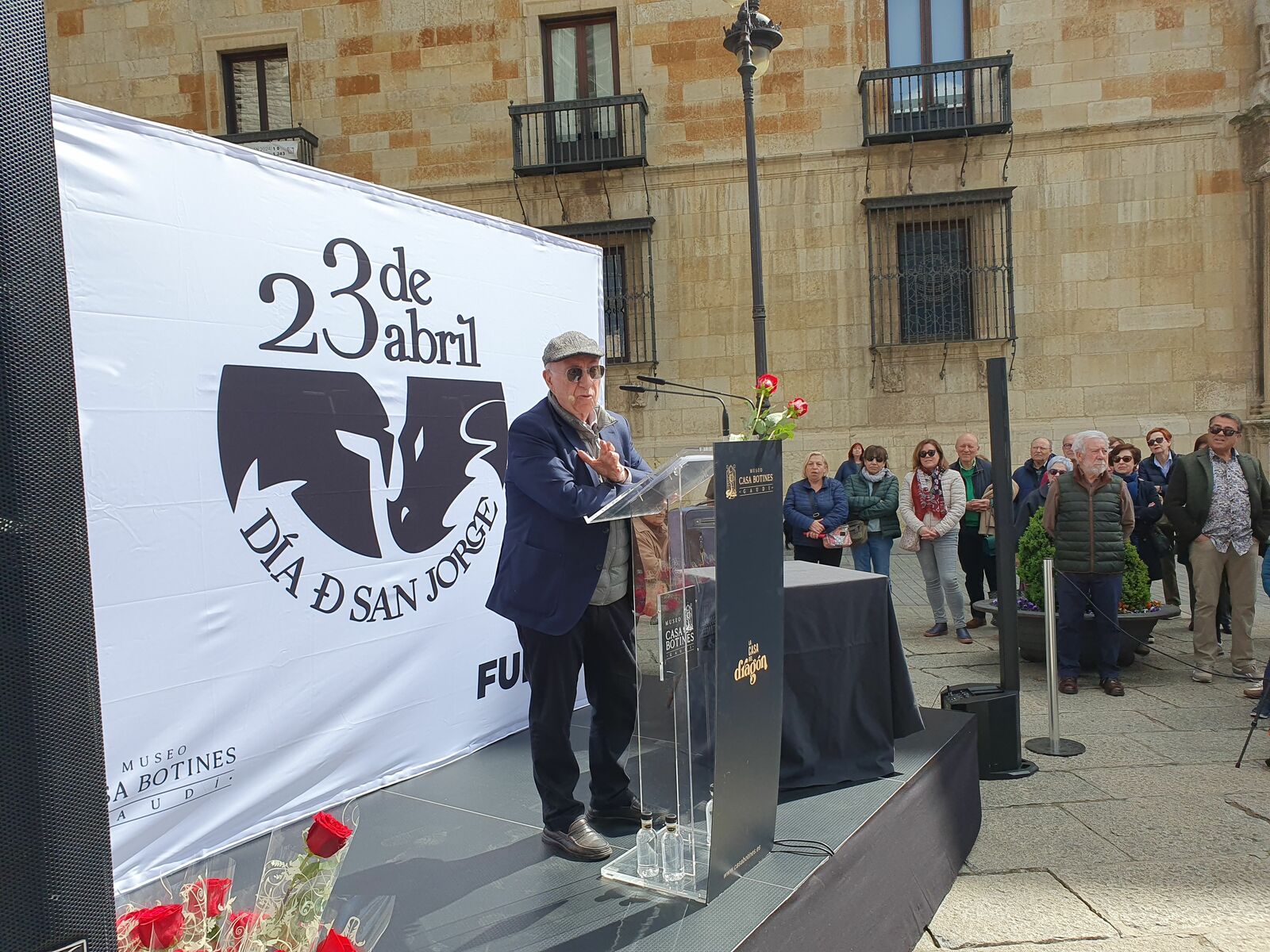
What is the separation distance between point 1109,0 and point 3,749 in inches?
592

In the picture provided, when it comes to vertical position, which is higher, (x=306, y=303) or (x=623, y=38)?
(x=623, y=38)

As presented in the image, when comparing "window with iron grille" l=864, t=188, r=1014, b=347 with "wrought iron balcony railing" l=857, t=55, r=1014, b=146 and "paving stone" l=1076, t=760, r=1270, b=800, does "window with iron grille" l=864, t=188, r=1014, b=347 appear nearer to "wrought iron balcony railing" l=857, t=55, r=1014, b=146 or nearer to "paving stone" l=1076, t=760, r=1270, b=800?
"wrought iron balcony railing" l=857, t=55, r=1014, b=146

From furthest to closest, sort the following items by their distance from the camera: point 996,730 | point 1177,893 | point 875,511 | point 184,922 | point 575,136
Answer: point 575,136
point 875,511
point 996,730
point 1177,893
point 184,922

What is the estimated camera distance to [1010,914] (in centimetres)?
324

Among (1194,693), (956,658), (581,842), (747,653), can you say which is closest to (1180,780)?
(1194,693)

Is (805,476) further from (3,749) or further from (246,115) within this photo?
(246,115)

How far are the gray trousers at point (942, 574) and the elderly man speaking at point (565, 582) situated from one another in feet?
16.5

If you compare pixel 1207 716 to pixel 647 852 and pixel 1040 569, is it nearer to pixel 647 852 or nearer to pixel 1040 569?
pixel 1040 569

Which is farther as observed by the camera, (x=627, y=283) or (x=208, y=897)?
(x=627, y=283)

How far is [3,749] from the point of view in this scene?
3.05 ft

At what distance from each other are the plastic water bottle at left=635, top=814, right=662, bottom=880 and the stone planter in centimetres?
431

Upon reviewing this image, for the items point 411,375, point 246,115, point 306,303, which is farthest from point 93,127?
point 246,115

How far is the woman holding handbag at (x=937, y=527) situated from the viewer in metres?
7.54

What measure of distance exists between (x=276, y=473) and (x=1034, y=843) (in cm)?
348
